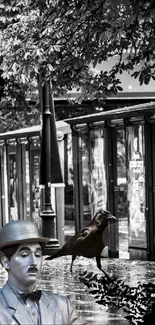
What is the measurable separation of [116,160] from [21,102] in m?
10.4

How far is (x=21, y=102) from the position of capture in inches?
1300

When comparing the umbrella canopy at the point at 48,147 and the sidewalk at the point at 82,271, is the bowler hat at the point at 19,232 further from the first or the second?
the umbrella canopy at the point at 48,147

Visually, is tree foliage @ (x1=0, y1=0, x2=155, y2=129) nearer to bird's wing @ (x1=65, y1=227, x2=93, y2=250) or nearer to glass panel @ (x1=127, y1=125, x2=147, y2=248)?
bird's wing @ (x1=65, y1=227, x2=93, y2=250)

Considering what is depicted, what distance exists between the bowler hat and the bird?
15.5 m

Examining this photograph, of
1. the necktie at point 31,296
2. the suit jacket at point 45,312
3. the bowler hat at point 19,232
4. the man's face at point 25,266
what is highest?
the bowler hat at point 19,232

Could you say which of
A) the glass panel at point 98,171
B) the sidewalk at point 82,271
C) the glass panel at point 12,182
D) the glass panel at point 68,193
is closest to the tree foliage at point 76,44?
the sidewalk at point 82,271

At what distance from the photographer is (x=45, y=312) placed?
451 cm

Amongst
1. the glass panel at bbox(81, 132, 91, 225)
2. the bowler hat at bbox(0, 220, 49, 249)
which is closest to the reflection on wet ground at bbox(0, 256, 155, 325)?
the glass panel at bbox(81, 132, 91, 225)

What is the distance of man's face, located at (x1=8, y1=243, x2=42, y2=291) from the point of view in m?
4.62

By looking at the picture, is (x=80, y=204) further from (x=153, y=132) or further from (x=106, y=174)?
(x=153, y=132)

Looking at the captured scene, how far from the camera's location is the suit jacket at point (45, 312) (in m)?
4.50

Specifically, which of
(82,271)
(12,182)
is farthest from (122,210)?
(12,182)

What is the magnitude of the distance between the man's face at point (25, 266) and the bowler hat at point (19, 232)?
0.09 metres

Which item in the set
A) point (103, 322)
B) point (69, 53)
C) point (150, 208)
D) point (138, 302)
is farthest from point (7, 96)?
point (138, 302)
